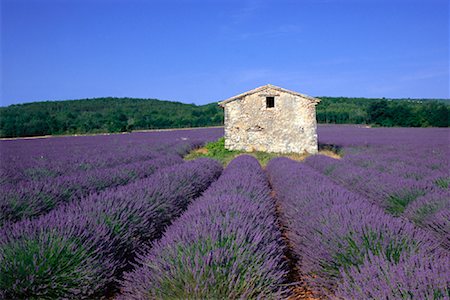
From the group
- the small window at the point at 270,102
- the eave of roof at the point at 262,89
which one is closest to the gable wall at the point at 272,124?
the eave of roof at the point at 262,89

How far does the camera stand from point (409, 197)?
425 cm

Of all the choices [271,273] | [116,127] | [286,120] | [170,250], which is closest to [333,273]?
[271,273]

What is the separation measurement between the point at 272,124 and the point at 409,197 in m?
11.7

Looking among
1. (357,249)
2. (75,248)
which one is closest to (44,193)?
(75,248)

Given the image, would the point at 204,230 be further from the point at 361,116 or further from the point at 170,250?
the point at 361,116

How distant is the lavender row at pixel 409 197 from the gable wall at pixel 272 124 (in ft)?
29.6

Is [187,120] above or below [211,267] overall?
above

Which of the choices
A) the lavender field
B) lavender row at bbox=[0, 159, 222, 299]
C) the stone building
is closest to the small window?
the stone building

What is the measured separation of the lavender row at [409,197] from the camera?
318cm

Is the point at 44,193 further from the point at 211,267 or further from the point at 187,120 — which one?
the point at 187,120

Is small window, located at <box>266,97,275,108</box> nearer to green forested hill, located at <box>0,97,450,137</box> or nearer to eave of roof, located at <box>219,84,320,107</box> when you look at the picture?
eave of roof, located at <box>219,84,320,107</box>

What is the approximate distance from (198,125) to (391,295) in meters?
45.3

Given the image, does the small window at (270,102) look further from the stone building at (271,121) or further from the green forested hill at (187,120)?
the green forested hill at (187,120)

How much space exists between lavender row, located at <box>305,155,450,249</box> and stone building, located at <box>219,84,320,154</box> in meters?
9.04
